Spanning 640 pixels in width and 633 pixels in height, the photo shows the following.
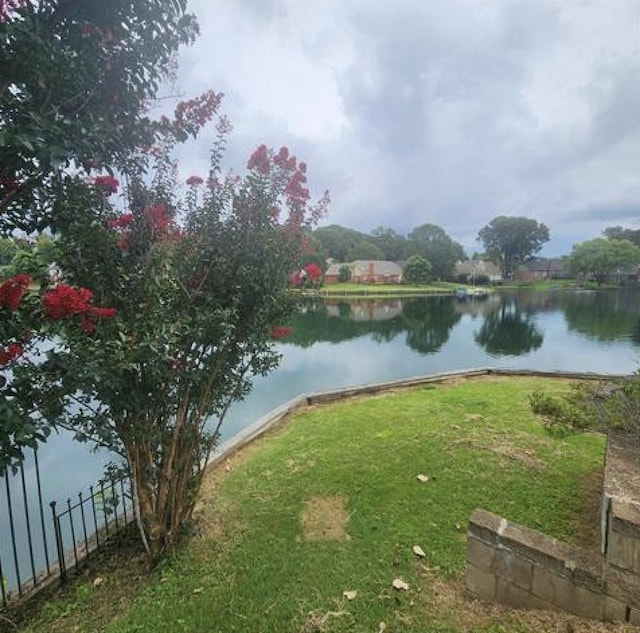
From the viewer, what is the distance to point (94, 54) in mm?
1799

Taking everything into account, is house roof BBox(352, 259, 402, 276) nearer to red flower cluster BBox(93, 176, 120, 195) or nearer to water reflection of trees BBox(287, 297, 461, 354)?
water reflection of trees BBox(287, 297, 461, 354)

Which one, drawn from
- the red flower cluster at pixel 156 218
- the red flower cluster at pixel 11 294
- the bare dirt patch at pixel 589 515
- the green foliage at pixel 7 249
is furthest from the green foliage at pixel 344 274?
the red flower cluster at pixel 11 294

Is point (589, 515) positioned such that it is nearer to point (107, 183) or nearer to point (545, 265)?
point (107, 183)

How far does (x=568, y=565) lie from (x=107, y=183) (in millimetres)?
3522

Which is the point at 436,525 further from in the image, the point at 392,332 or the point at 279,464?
the point at 392,332

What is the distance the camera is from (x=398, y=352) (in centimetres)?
1587

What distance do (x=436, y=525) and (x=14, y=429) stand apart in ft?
10.4

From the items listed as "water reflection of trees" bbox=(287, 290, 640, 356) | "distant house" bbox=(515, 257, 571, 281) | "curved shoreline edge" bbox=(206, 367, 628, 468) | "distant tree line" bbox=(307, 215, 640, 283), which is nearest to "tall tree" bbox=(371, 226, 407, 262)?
"distant tree line" bbox=(307, 215, 640, 283)

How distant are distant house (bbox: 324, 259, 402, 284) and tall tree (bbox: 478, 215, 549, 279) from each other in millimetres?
18242

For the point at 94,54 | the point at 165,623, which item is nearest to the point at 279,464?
the point at 165,623

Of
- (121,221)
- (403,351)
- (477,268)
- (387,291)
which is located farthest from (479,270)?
(121,221)

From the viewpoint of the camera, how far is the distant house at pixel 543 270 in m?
72.4

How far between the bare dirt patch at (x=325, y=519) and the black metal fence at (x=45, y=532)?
1.48m

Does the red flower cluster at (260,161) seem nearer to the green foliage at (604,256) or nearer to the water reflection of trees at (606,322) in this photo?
the water reflection of trees at (606,322)
